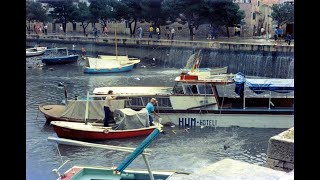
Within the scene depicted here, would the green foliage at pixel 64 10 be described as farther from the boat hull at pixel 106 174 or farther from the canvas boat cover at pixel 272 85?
the boat hull at pixel 106 174

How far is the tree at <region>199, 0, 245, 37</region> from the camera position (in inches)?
1619

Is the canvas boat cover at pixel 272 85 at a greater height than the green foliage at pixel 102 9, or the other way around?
the green foliage at pixel 102 9

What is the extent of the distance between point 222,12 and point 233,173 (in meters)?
39.8

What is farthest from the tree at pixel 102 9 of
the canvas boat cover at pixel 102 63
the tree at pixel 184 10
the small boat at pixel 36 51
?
the canvas boat cover at pixel 102 63

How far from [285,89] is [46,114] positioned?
Answer: 31.2 feet

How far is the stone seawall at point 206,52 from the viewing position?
31.0m

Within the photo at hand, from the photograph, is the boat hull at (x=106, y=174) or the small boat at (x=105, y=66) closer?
the boat hull at (x=106, y=174)

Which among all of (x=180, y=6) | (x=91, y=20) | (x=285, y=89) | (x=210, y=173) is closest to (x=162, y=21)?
(x=180, y=6)

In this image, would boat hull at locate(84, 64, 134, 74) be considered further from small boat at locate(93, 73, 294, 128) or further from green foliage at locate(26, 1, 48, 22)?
green foliage at locate(26, 1, 48, 22)

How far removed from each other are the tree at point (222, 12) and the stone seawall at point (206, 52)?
4910 mm

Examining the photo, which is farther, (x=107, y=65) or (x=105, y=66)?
A: (x=107, y=65)

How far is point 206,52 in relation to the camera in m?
35.9

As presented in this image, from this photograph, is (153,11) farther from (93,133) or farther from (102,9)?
(93,133)

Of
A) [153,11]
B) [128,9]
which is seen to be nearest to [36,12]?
[128,9]
